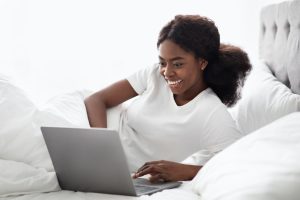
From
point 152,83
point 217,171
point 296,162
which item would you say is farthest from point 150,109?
point 296,162

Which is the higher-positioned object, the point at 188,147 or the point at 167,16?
the point at 167,16

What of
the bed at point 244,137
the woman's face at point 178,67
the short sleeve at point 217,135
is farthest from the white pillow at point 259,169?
the woman's face at point 178,67

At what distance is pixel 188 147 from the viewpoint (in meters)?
1.82

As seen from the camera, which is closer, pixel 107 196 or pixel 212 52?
pixel 107 196

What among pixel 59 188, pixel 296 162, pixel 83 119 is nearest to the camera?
pixel 296 162

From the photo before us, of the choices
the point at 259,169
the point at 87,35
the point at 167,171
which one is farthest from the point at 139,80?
the point at 87,35

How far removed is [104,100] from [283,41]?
0.70 m

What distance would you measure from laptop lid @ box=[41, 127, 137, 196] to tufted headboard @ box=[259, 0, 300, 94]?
0.67 meters

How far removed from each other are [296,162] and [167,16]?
214 cm

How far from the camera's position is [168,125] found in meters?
1.87

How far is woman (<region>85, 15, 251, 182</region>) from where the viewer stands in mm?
1808

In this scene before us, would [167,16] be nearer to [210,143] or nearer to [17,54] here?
[17,54]

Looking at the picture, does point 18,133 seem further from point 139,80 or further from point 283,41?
point 283,41

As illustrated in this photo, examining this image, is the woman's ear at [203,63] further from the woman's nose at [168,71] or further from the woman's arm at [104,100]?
the woman's arm at [104,100]
